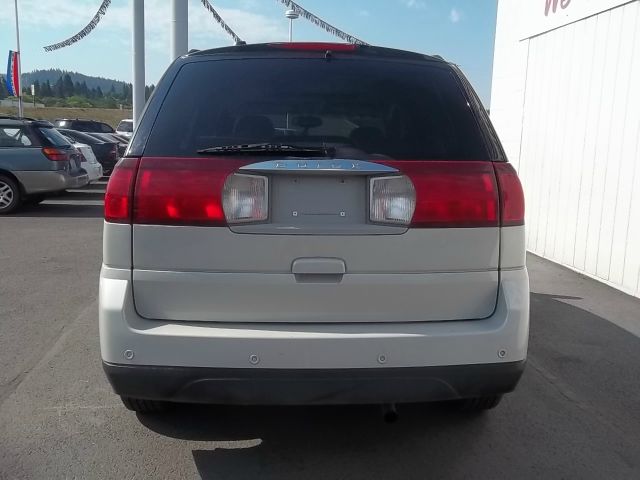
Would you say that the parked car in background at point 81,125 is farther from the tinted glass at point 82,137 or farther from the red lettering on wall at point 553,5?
the red lettering on wall at point 553,5

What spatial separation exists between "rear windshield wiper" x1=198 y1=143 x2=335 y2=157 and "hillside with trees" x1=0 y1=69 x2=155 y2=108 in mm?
78764

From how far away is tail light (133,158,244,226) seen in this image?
252 centimetres

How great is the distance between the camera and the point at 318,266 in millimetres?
2537

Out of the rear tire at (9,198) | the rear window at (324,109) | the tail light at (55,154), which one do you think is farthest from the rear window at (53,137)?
the rear window at (324,109)

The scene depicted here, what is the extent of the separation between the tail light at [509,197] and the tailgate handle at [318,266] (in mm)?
731

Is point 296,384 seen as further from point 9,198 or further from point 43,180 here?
point 9,198

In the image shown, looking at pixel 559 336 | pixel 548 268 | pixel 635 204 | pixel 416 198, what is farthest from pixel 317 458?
pixel 548 268

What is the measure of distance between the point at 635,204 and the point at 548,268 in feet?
4.87

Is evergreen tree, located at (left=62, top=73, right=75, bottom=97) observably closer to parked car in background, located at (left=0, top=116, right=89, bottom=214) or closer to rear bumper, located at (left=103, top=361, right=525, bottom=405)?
parked car in background, located at (left=0, top=116, right=89, bottom=214)

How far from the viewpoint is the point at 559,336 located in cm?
495

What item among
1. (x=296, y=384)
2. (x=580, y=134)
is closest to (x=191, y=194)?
(x=296, y=384)

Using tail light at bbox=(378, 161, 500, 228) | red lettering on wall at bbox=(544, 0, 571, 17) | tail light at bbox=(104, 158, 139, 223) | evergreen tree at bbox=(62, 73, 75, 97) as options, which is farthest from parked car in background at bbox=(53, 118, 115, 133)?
evergreen tree at bbox=(62, 73, 75, 97)

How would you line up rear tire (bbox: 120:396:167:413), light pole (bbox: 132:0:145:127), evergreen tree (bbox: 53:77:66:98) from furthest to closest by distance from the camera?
evergreen tree (bbox: 53:77:66:98)
light pole (bbox: 132:0:145:127)
rear tire (bbox: 120:396:167:413)

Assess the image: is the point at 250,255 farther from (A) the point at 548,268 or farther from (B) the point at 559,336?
(A) the point at 548,268
